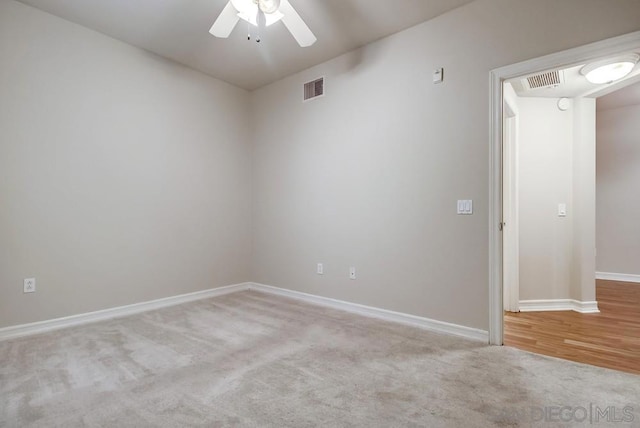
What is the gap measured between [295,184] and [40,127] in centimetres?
260

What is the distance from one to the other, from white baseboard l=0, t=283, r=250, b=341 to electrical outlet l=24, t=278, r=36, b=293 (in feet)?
0.97

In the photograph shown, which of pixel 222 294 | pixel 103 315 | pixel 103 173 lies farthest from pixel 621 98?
pixel 103 315

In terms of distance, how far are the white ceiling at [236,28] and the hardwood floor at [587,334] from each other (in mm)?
2951

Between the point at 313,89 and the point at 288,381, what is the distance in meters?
3.27

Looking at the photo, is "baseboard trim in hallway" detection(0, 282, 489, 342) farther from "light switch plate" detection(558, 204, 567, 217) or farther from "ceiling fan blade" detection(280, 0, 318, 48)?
"ceiling fan blade" detection(280, 0, 318, 48)

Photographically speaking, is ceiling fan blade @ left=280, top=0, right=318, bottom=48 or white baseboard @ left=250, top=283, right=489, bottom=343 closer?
ceiling fan blade @ left=280, top=0, right=318, bottom=48

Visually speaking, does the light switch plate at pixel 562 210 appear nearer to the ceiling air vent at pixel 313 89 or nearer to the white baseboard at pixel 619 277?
the white baseboard at pixel 619 277

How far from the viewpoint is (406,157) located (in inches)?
123

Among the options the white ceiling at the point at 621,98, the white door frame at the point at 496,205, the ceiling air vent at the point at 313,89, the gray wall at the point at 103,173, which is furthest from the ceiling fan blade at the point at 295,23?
the white ceiling at the point at 621,98

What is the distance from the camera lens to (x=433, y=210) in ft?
9.67

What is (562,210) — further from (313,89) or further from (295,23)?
(295,23)

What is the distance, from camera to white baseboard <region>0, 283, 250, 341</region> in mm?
2740

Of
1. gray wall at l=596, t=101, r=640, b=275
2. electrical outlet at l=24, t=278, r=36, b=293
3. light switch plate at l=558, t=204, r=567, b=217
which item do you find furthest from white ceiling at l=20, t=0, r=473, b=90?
gray wall at l=596, t=101, r=640, b=275

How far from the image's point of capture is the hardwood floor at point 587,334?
2369mm
